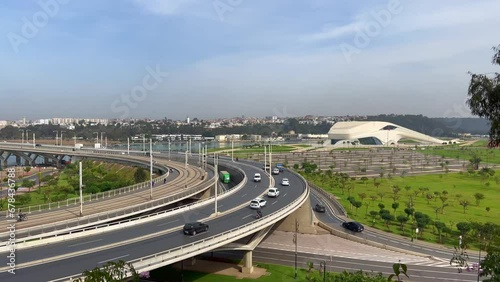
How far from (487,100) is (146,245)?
14.6m

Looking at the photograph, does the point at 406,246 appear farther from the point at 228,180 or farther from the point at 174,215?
the point at 228,180

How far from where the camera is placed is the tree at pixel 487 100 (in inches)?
486

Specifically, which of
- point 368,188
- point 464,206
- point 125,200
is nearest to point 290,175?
point 368,188

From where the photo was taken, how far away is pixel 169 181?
4091 centimetres

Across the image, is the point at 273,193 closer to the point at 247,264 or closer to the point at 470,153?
the point at 247,264

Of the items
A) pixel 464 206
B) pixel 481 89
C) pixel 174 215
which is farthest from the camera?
pixel 464 206

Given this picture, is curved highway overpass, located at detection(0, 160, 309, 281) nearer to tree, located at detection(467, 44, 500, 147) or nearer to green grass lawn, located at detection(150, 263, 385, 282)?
green grass lawn, located at detection(150, 263, 385, 282)

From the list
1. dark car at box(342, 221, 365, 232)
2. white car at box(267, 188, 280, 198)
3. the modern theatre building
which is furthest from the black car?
the modern theatre building

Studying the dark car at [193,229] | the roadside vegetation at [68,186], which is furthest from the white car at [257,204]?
the roadside vegetation at [68,186]

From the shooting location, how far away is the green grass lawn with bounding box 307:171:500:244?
118ft

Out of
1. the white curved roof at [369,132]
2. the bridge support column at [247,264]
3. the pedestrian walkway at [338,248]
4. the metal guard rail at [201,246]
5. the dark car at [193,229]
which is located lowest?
the pedestrian walkway at [338,248]

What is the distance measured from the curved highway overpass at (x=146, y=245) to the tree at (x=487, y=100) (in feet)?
40.7

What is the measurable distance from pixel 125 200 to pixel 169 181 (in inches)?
440

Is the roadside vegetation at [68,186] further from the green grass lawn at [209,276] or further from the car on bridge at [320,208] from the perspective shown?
the car on bridge at [320,208]
